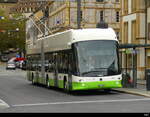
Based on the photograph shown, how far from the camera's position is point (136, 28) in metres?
43.7

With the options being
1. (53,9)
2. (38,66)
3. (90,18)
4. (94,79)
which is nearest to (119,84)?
(94,79)

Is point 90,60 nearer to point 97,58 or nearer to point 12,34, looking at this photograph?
point 97,58

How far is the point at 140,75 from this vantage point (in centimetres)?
4241

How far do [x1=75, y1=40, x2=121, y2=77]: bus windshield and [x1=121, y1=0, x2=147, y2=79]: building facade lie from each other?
1597 centimetres

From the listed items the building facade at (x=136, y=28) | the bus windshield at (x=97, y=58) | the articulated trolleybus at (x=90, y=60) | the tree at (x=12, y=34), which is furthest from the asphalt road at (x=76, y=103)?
the tree at (x=12, y=34)

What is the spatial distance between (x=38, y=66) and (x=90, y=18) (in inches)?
1805

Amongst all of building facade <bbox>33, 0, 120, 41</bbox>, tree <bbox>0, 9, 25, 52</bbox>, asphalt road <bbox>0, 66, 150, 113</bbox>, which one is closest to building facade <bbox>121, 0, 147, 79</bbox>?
asphalt road <bbox>0, 66, 150, 113</bbox>

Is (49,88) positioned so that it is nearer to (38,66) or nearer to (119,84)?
(38,66)

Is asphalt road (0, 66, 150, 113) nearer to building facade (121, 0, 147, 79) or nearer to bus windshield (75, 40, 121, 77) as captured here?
bus windshield (75, 40, 121, 77)

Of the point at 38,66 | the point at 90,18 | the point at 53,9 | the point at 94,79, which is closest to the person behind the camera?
the point at 94,79

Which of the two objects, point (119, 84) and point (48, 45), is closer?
point (119, 84)

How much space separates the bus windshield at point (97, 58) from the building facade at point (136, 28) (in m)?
16.0

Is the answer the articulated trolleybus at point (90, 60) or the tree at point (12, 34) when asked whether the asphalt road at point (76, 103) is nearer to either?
the articulated trolleybus at point (90, 60)

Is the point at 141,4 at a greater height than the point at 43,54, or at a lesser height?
greater
